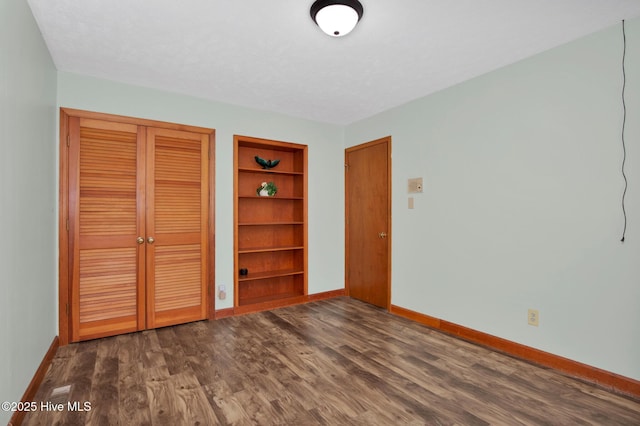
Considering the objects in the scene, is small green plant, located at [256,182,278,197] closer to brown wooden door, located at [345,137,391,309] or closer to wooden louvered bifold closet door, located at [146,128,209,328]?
wooden louvered bifold closet door, located at [146,128,209,328]

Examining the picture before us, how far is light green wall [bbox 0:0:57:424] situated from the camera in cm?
161

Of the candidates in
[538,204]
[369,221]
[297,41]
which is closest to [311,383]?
[538,204]

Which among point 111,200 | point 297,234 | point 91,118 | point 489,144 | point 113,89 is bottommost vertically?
point 297,234

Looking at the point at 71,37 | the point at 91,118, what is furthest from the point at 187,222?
the point at 71,37

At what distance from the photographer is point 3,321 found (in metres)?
1.58

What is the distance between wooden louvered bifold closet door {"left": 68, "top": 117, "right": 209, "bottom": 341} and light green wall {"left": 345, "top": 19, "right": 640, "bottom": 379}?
8.29ft

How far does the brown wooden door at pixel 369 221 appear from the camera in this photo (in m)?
4.01

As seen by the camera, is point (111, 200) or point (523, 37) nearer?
point (523, 37)

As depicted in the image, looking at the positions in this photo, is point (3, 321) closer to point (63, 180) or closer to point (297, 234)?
point (63, 180)

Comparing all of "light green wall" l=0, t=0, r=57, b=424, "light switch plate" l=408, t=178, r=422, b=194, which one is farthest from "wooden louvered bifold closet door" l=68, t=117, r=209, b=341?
"light switch plate" l=408, t=178, r=422, b=194

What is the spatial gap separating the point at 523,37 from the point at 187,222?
138 inches

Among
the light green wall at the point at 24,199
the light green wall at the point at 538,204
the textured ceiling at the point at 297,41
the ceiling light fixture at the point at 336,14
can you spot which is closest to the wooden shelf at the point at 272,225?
the textured ceiling at the point at 297,41

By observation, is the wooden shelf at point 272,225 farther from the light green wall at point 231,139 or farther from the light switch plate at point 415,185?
the light switch plate at point 415,185

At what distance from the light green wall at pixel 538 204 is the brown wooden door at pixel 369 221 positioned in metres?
Answer: 0.44
